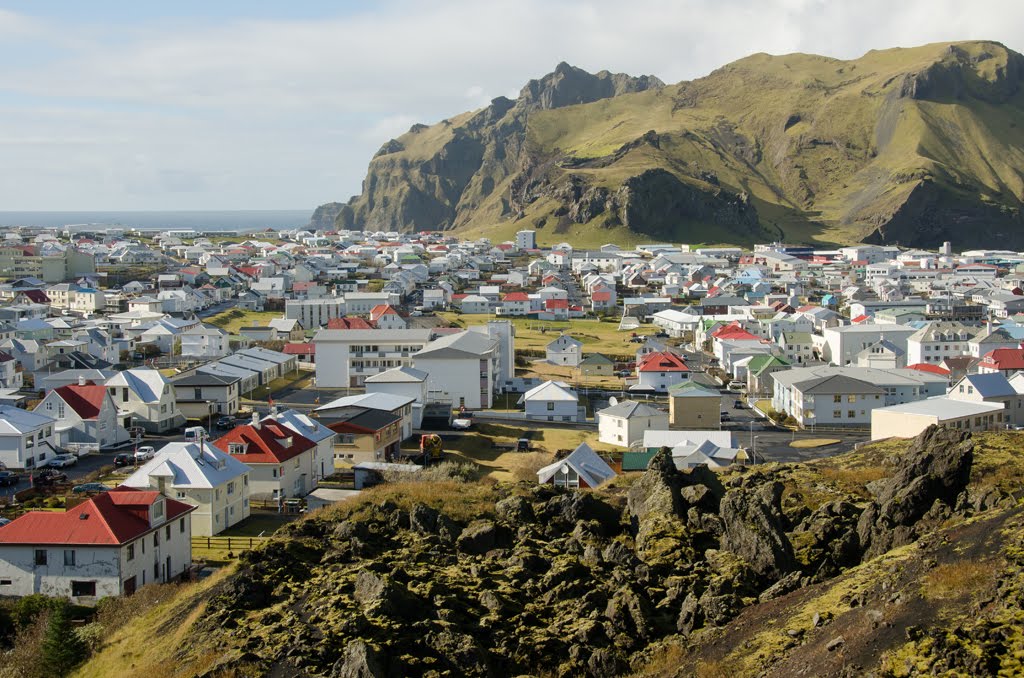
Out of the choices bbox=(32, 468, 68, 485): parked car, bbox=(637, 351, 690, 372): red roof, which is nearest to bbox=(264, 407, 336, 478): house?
bbox=(32, 468, 68, 485): parked car

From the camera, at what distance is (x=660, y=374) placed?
4712cm

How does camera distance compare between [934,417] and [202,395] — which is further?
[202,395]

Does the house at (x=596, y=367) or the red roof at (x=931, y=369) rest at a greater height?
the red roof at (x=931, y=369)

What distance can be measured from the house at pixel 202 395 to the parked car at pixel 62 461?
8226 mm

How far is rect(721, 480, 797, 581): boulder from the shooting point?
40.8ft

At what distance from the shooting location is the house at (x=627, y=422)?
115 ft

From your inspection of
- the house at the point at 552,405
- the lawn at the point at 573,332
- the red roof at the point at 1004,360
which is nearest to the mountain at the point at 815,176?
the lawn at the point at 573,332

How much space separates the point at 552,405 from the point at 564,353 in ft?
46.2

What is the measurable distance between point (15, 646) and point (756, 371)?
1544 inches

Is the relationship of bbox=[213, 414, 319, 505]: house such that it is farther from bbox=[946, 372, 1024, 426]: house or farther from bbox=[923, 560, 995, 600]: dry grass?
bbox=[946, 372, 1024, 426]: house

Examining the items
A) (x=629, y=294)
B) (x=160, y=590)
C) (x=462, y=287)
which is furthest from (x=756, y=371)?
(x=462, y=287)

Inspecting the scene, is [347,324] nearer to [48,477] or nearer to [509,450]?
[509,450]

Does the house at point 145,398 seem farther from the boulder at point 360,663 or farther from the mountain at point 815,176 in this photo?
the mountain at point 815,176

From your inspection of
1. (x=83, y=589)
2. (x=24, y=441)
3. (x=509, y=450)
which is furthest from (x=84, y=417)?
(x=83, y=589)
